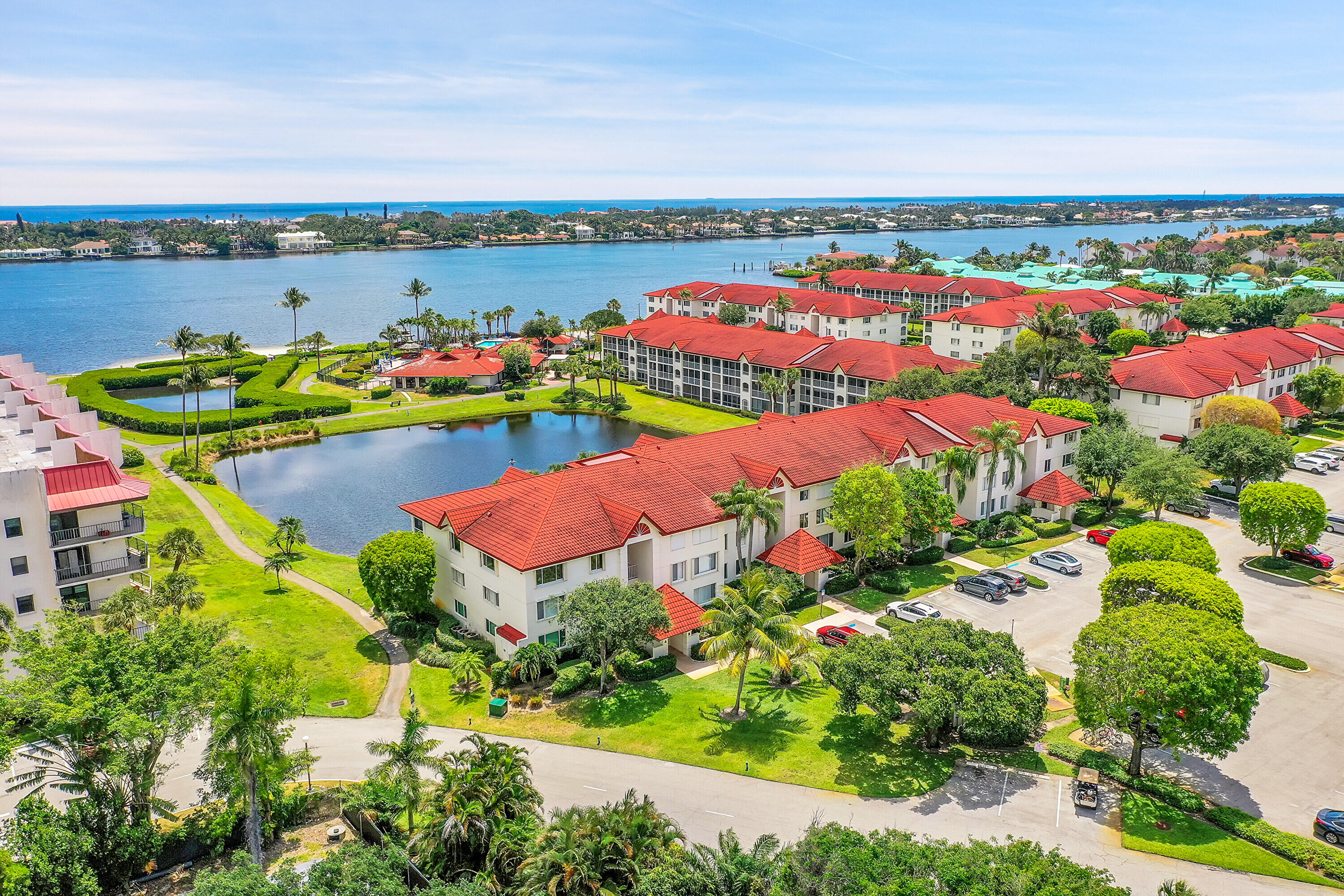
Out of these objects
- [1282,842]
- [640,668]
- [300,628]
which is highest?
[300,628]

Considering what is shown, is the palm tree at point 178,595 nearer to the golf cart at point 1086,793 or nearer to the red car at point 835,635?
the red car at point 835,635

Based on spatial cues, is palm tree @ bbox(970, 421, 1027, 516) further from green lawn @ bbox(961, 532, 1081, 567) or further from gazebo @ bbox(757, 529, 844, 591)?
gazebo @ bbox(757, 529, 844, 591)

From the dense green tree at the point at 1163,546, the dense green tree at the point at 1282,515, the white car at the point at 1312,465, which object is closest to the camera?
the dense green tree at the point at 1163,546

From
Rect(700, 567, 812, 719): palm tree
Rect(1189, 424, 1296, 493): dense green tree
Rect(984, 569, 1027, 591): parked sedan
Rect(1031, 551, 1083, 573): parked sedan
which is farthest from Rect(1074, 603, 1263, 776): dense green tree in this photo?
Rect(1189, 424, 1296, 493): dense green tree

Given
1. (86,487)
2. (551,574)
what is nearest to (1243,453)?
(551,574)

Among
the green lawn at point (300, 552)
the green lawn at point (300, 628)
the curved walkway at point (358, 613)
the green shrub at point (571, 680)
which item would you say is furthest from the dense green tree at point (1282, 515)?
the green lawn at point (300, 552)

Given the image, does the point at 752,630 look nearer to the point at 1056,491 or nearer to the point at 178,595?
the point at 178,595
